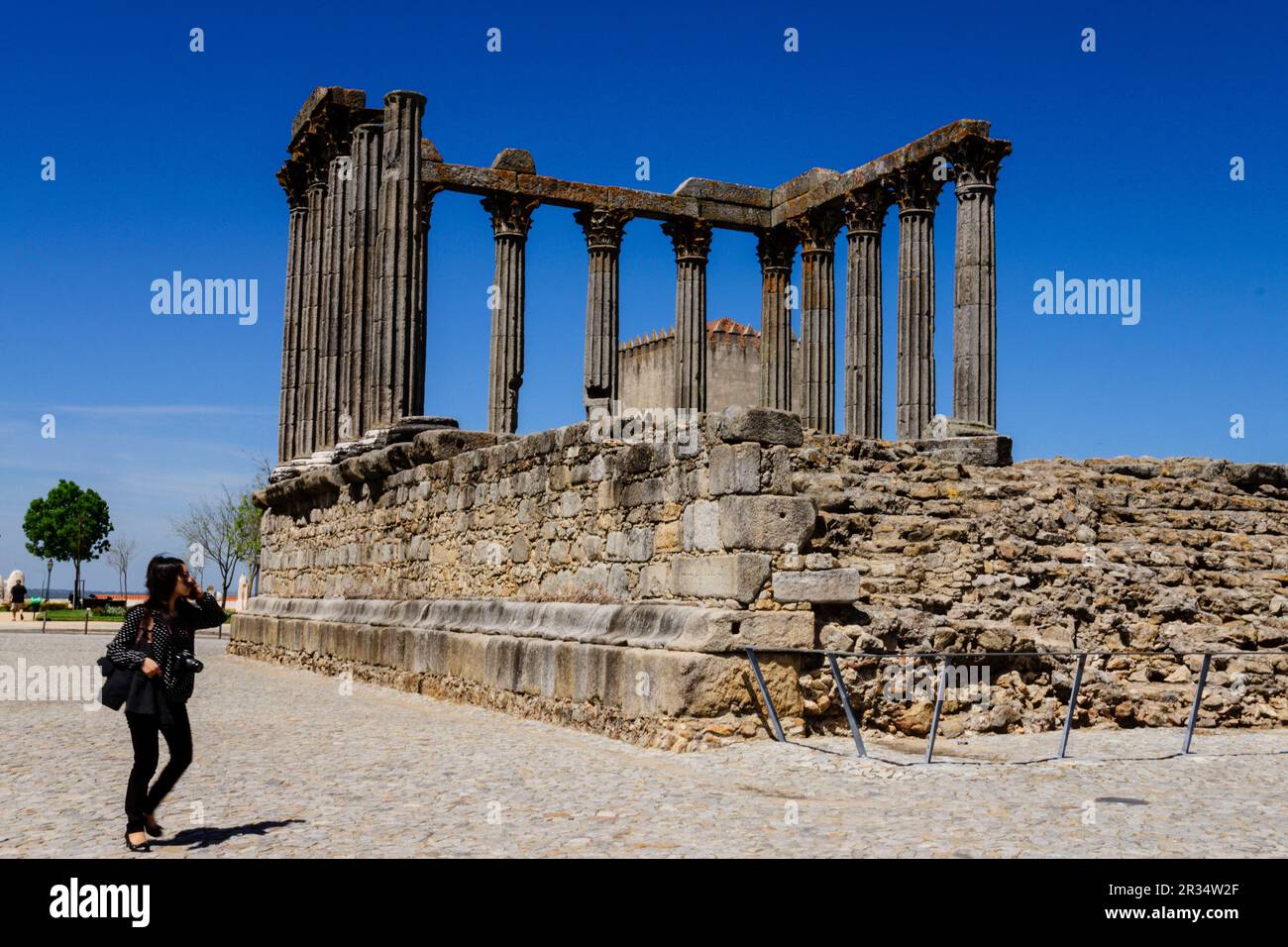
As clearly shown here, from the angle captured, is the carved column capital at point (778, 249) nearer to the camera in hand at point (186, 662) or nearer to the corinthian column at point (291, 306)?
the corinthian column at point (291, 306)

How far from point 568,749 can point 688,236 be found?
17.2 m

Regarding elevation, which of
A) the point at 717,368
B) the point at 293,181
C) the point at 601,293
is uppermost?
the point at 293,181

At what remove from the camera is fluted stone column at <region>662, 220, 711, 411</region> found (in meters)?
24.8

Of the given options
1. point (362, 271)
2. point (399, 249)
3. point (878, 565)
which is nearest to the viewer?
point (878, 565)

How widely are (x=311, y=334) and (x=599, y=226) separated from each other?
17.6 feet

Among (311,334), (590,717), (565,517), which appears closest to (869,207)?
(311,334)

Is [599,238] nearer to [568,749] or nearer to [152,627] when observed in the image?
[568,749]

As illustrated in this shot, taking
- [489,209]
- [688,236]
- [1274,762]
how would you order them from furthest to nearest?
[688,236], [489,209], [1274,762]

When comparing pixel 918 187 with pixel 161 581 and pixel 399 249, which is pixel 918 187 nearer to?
pixel 399 249

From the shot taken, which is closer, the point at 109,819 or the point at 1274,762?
the point at 109,819

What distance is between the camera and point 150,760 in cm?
565

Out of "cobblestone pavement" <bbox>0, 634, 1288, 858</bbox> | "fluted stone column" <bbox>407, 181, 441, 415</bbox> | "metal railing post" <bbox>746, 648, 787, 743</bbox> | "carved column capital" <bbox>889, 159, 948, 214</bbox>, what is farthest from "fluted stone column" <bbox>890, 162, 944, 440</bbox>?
"metal railing post" <bbox>746, 648, 787, 743</bbox>

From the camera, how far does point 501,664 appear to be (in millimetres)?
11727
